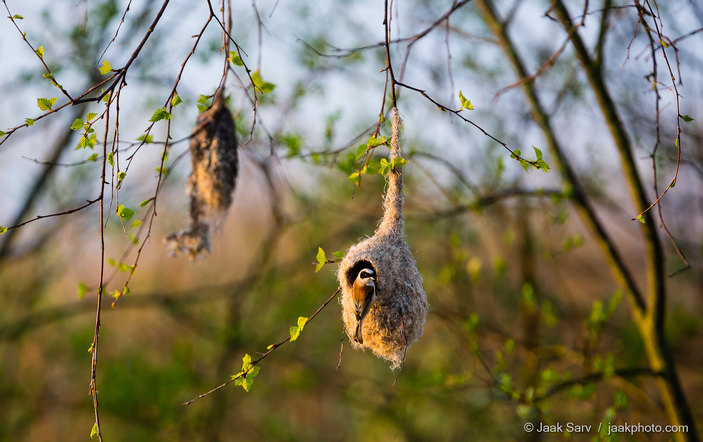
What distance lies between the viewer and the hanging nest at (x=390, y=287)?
1.67 m

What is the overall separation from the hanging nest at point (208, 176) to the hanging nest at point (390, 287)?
61 centimetres

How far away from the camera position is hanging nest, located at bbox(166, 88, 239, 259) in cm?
205

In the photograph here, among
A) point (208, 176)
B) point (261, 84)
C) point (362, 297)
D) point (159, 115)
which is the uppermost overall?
point (261, 84)

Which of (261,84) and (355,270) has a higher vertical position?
(261,84)

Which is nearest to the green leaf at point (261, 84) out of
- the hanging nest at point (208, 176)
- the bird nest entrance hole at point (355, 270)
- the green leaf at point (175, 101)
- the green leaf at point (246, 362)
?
the hanging nest at point (208, 176)

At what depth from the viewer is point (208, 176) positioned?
2.05m

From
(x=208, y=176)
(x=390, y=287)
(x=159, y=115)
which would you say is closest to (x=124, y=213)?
(x=159, y=115)

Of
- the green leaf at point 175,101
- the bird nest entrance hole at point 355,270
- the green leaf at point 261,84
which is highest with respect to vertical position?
the green leaf at point 261,84

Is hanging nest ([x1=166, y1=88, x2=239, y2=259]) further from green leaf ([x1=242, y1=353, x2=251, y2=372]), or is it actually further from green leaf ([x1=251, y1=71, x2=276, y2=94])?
green leaf ([x1=242, y1=353, x2=251, y2=372])

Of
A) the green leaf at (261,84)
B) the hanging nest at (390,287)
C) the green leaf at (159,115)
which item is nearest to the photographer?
the green leaf at (159,115)

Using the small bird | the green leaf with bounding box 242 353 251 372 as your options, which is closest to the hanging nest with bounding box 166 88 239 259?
the green leaf with bounding box 242 353 251 372

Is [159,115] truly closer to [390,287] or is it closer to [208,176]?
[208,176]

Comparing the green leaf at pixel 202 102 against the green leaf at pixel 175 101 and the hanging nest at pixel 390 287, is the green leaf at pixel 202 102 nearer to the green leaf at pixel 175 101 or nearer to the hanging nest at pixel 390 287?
the green leaf at pixel 175 101

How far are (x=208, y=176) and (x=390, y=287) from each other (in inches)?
32.8
